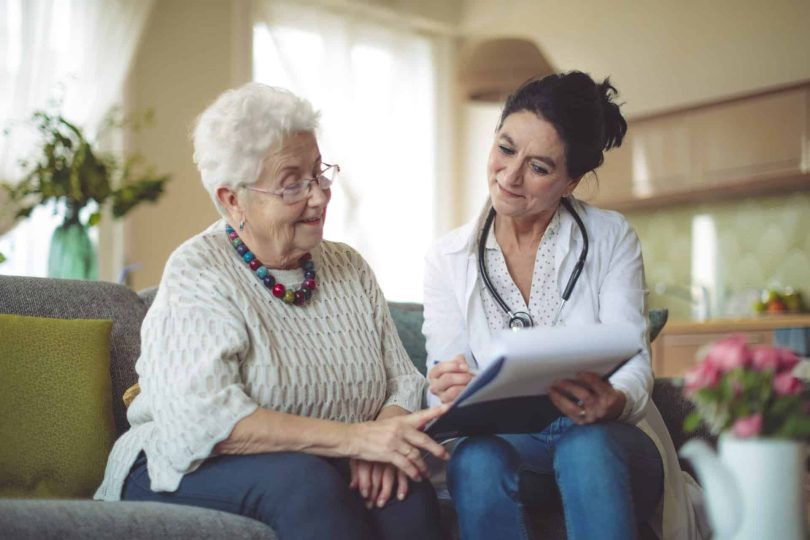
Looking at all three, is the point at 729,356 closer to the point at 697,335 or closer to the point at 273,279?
the point at 273,279

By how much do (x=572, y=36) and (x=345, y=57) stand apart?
1427 mm

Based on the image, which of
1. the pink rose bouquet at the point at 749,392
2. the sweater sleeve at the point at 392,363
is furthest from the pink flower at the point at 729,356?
the sweater sleeve at the point at 392,363

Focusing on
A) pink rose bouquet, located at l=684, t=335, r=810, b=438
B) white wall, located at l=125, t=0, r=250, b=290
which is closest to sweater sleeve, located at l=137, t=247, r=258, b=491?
pink rose bouquet, located at l=684, t=335, r=810, b=438

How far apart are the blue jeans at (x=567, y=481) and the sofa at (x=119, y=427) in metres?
0.11

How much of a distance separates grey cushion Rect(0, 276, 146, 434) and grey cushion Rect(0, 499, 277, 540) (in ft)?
1.94

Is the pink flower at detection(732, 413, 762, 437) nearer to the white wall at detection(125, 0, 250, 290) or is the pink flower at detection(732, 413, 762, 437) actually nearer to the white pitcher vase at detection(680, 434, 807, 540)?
the white pitcher vase at detection(680, 434, 807, 540)

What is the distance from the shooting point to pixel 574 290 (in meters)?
2.04

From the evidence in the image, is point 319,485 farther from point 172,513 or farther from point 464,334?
point 464,334

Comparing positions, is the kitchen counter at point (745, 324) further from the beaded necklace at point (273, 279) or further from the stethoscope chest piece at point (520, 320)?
the beaded necklace at point (273, 279)

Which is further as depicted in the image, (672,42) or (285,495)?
(672,42)

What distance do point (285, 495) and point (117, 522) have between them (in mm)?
267

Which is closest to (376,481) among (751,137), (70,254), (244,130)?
(244,130)

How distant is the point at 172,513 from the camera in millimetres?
1555

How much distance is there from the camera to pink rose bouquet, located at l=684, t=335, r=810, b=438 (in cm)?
112
